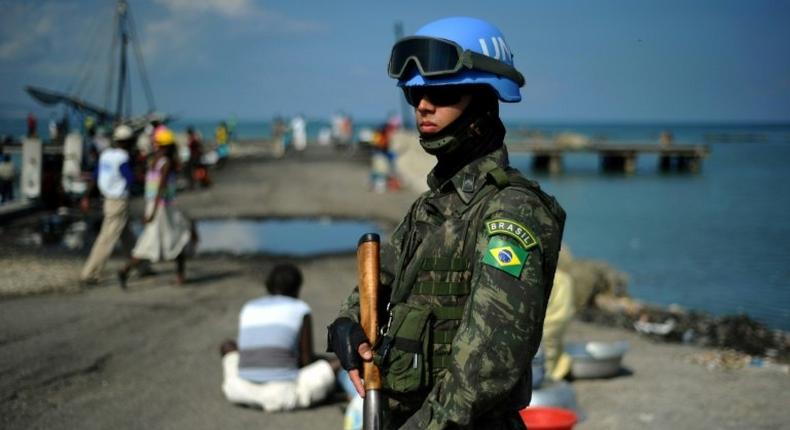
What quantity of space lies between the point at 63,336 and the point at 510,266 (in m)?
6.71

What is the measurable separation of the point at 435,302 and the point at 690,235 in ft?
87.4

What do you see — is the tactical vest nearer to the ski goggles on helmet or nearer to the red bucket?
the ski goggles on helmet

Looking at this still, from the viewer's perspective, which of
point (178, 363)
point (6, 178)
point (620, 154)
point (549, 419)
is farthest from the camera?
point (620, 154)

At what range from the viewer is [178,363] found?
745cm

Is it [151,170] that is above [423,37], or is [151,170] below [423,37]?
below

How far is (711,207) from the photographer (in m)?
37.3

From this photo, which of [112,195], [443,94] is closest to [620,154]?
[112,195]

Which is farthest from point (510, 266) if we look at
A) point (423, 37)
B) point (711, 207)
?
point (711, 207)

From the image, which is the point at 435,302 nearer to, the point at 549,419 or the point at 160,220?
the point at 549,419

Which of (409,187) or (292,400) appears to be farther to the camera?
(409,187)

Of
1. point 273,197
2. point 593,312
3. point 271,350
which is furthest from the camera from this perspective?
point 273,197

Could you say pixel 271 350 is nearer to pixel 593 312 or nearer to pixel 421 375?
pixel 421 375

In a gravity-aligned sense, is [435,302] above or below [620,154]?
A: above

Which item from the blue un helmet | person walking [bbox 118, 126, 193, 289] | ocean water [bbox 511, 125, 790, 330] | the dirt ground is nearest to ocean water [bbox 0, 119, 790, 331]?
ocean water [bbox 511, 125, 790, 330]
